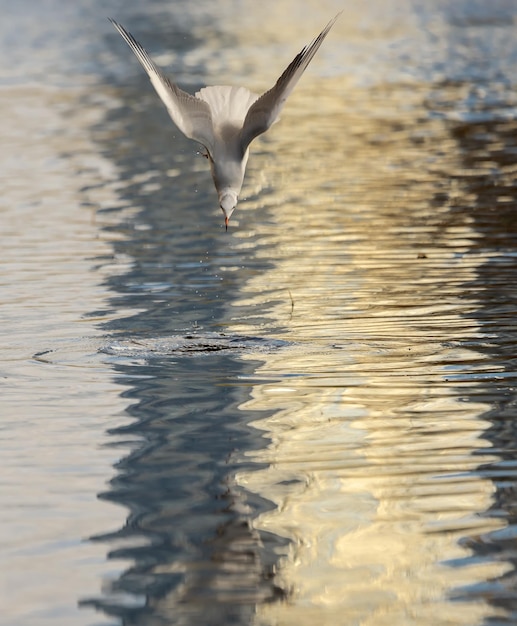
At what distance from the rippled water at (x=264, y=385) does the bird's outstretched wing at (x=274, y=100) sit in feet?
3.97

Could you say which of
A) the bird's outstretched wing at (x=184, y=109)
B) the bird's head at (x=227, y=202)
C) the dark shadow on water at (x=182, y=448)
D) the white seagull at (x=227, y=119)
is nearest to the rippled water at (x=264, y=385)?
the dark shadow on water at (x=182, y=448)

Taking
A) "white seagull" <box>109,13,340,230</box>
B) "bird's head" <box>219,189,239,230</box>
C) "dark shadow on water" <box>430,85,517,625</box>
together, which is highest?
"white seagull" <box>109,13,340,230</box>

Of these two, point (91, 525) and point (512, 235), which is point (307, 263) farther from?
point (91, 525)

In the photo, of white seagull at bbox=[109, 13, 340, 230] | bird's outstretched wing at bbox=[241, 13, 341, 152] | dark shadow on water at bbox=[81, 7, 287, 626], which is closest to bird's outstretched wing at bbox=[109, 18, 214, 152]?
white seagull at bbox=[109, 13, 340, 230]

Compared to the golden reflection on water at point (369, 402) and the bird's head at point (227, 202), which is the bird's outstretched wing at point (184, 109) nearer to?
the bird's head at point (227, 202)

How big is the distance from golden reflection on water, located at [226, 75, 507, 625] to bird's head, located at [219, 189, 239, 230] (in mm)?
850

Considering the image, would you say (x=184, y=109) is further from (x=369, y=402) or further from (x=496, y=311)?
(x=496, y=311)

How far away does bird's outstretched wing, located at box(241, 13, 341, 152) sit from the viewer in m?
8.05

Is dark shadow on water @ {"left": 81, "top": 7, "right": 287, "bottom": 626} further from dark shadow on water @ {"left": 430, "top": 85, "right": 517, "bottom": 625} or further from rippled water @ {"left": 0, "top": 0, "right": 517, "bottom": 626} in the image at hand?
dark shadow on water @ {"left": 430, "top": 85, "right": 517, "bottom": 625}

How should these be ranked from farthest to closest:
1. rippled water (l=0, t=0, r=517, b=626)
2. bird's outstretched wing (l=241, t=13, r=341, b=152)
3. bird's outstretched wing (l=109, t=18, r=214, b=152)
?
bird's outstretched wing (l=109, t=18, r=214, b=152), bird's outstretched wing (l=241, t=13, r=341, b=152), rippled water (l=0, t=0, r=517, b=626)

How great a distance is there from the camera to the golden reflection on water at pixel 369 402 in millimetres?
5074

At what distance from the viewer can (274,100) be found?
8109mm

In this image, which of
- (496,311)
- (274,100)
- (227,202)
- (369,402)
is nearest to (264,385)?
(369,402)

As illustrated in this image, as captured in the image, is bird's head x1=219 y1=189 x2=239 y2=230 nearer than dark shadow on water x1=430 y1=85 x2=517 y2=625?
No
